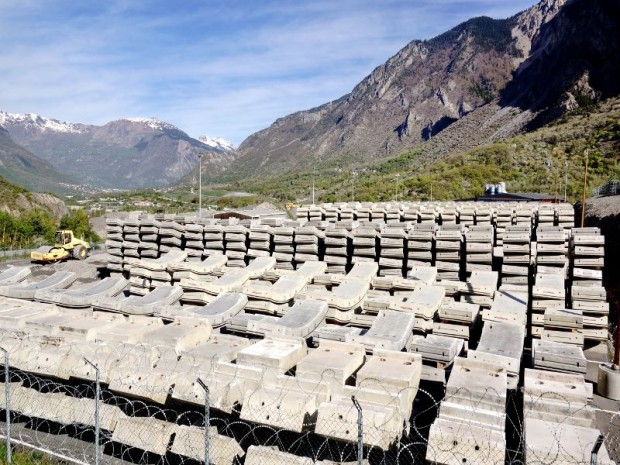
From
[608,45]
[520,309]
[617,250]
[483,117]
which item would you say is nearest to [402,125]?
[483,117]

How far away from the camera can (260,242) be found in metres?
15.3

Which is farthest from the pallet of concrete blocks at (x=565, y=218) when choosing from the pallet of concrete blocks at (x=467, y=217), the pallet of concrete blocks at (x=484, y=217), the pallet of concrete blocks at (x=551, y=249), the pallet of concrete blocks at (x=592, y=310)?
the pallet of concrete blocks at (x=592, y=310)

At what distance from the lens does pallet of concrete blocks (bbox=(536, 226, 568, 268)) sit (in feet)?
41.2

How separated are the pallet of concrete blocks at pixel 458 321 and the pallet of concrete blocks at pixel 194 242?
900cm

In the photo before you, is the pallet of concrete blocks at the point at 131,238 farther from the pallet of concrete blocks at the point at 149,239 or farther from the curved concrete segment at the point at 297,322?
the curved concrete segment at the point at 297,322

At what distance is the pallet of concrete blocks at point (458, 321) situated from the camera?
9.12 meters

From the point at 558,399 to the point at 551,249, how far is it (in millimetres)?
7291

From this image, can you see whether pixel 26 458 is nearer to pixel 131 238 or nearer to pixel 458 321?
pixel 458 321

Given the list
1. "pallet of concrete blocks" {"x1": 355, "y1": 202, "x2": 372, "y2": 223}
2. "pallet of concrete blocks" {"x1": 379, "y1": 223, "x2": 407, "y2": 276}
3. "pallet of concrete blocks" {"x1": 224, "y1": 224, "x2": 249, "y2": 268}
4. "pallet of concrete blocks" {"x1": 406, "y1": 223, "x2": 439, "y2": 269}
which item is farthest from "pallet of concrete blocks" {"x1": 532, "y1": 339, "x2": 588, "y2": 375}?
"pallet of concrete blocks" {"x1": 355, "y1": 202, "x2": 372, "y2": 223}

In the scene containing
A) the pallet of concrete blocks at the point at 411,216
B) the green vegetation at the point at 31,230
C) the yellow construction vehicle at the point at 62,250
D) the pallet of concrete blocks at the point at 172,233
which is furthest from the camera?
the green vegetation at the point at 31,230

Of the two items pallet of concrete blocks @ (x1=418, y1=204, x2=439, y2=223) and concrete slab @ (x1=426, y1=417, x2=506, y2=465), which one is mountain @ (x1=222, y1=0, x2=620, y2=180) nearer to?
pallet of concrete blocks @ (x1=418, y1=204, x2=439, y2=223)

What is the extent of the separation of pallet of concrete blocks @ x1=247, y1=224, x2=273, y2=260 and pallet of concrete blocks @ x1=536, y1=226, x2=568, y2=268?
732 cm

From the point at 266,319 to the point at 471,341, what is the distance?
154 inches

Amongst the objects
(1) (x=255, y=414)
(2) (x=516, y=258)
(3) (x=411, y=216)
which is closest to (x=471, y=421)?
(1) (x=255, y=414)
